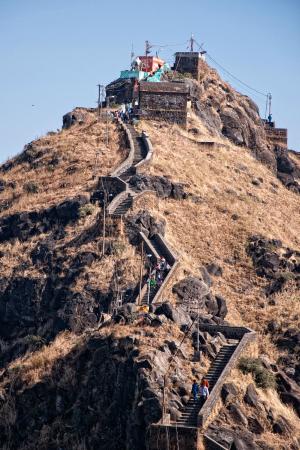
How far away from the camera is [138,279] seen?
76.5 meters

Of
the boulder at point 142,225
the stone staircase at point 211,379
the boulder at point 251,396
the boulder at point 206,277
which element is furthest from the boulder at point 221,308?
the boulder at point 251,396

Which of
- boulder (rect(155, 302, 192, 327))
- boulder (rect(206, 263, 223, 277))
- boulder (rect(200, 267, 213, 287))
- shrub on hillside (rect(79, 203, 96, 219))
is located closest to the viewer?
boulder (rect(155, 302, 192, 327))

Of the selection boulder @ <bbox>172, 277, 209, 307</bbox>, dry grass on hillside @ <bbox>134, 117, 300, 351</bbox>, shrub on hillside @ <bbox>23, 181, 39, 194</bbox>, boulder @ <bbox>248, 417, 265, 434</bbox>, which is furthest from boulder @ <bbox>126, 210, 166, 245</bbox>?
boulder @ <bbox>248, 417, 265, 434</bbox>

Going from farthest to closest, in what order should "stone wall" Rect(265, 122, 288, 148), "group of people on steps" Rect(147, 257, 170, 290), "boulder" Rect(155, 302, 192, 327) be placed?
1. "stone wall" Rect(265, 122, 288, 148)
2. "group of people on steps" Rect(147, 257, 170, 290)
3. "boulder" Rect(155, 302, 192, 327)

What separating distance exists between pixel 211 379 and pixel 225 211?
27232 millimetres

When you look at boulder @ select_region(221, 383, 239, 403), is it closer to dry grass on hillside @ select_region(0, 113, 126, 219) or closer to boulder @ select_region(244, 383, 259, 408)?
boulder @ select_region(244, 383, 259, 408)

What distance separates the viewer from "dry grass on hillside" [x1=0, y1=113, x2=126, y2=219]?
9019cm

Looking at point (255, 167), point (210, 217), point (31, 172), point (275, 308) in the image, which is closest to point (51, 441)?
point (275, 308)

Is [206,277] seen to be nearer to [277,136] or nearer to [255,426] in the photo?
[255,426]

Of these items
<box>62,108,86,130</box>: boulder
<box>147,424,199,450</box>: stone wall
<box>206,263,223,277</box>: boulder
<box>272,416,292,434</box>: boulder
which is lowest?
<box>62,108,86,130</box>: boulder

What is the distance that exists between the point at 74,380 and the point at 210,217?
81.1 ft

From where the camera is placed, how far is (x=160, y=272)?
7631cm

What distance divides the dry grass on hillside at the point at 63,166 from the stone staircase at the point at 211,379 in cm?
2287

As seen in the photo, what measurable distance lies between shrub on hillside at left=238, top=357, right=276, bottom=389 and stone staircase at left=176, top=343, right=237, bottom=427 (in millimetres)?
853
